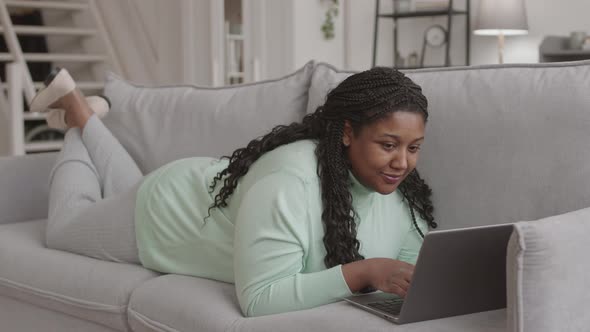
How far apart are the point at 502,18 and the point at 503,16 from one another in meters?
0.01

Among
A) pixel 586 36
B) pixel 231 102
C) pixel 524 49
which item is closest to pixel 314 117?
pixel 231 102

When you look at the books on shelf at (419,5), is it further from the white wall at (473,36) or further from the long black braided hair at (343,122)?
the long black braided hair at (343,122)

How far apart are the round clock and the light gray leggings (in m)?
3.48

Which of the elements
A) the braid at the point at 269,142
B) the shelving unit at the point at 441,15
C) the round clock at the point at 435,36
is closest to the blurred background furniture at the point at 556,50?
the shelving unit at the point at 441,15

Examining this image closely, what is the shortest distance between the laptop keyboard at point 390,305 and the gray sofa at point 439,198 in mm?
32

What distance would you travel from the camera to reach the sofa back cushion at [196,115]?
7.89 feet

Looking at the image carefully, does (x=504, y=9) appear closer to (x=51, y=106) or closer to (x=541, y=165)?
(x=51, y=106)

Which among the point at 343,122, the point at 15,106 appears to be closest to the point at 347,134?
the point at 343,122

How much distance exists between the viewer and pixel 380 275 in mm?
1596

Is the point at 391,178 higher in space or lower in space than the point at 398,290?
higher

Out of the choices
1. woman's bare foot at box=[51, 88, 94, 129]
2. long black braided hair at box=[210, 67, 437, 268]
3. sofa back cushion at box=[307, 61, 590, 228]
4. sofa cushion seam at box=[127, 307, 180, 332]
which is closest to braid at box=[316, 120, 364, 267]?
long black braided hair at box=[210, 67, 437, 268]

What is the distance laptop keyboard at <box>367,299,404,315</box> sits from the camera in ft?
5.03

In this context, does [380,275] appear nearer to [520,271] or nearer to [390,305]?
[390,305]

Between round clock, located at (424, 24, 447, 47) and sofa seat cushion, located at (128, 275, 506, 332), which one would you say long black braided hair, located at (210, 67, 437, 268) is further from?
round clock, located at (424, 24, 447, 47)
